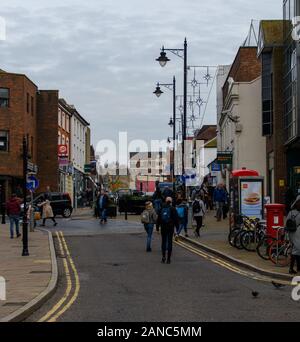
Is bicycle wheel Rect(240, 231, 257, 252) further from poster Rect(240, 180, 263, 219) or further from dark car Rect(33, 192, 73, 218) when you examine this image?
dark car Rect(33, 192, 73, 218)

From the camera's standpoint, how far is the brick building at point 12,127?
2073 inches

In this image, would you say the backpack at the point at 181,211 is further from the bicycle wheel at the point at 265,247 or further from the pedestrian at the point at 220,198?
the pedestrian at the point at 220,198

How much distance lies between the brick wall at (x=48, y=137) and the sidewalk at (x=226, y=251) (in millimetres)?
30537

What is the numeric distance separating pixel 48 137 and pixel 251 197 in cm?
3904

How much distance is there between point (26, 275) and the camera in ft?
54.0

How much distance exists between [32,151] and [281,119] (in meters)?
26.7

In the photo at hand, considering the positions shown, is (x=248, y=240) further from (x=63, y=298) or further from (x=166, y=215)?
(x=63, y=298)

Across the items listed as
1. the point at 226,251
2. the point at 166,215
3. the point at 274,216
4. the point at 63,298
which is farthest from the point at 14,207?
the point at 63,298

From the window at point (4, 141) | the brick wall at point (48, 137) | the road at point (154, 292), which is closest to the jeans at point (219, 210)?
the road at point (154, 292)

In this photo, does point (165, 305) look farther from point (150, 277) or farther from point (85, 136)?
point (85, 136)

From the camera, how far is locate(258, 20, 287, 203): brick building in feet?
129

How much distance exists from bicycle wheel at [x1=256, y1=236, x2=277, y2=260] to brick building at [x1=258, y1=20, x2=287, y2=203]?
1927 centimetres

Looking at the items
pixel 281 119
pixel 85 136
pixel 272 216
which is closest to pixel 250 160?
pixel 281 119

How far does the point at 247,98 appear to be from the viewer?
1841 inches
